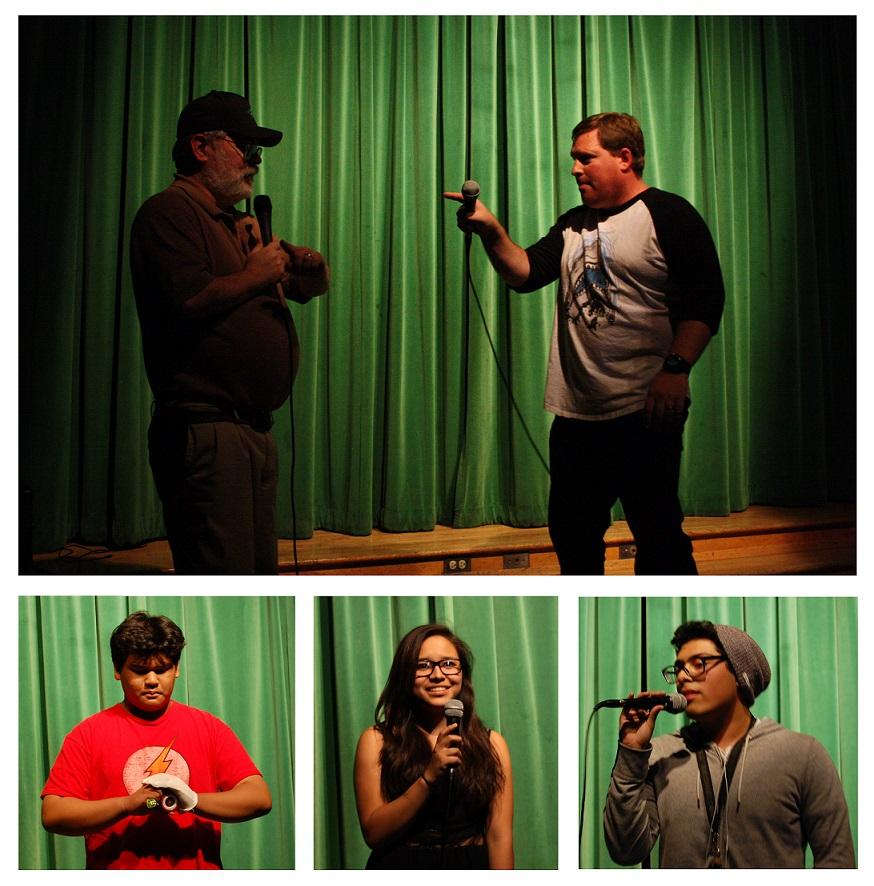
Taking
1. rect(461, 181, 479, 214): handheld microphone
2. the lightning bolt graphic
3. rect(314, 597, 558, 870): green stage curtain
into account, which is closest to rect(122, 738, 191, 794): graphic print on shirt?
the lightning bolt graphic

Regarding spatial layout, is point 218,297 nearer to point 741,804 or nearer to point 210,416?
point 210,416

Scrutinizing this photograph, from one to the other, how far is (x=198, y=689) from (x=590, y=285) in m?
1.46

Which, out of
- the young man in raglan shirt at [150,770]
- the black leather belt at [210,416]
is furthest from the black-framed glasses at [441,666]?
the black leather belt at [210,416]

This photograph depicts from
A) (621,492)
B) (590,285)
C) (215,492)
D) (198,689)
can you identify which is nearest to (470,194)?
(590,285)

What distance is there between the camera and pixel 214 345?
3180 mm

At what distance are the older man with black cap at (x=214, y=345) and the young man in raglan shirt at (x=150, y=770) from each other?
0.26m

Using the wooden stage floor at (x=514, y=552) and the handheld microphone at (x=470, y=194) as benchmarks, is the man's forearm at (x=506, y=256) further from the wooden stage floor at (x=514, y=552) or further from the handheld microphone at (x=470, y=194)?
the wooden stage floor at (x=514, y=552)

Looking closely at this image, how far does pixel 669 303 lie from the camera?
3344 millimetres

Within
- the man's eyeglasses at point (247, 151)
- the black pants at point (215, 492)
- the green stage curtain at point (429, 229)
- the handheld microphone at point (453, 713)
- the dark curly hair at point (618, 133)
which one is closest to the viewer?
the handheld microphone at point (453, 713)

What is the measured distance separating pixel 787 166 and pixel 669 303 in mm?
659

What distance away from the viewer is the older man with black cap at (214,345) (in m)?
3.17

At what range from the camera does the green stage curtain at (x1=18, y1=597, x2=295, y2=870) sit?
3.22 meters

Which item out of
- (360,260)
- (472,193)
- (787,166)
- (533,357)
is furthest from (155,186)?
(787,166)
